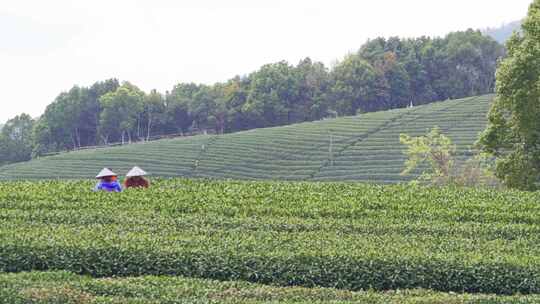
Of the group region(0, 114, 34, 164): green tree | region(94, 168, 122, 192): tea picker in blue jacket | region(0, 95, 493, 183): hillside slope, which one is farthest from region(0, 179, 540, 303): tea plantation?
region(0, 114, 34, 164): green tree

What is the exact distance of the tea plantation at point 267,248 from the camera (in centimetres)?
1695

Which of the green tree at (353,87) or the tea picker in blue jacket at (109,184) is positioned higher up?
the green tree at (353,87)

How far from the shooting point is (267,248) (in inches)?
777

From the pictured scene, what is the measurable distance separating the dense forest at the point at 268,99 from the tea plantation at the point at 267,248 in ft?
231

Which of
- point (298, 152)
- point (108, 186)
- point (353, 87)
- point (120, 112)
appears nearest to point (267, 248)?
point (108, 186)

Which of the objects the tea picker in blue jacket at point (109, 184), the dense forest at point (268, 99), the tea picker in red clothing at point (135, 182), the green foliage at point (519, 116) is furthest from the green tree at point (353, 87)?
the tea picker in blue jacket at point (109, 184)

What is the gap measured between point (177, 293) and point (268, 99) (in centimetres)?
8004

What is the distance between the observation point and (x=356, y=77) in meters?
97.9

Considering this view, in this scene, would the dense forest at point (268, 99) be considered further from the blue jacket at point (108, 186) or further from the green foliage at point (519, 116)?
the blue jacket at point (108, 186)

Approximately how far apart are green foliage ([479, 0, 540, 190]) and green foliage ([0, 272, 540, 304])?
1751 centimetres

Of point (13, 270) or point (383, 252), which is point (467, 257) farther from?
point (13, 270)

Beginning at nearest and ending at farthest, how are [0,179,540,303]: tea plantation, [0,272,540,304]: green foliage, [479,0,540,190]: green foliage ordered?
[0,272,540,304]: green foliage, [0,179,540,303]: tea plantation, [479,0,540,190]: green foliage

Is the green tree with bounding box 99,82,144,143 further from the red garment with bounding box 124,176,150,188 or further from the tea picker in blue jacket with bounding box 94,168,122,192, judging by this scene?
the tea picker in blue jacket with bounding box 94,168,122,192

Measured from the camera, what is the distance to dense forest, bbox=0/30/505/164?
96.9m
